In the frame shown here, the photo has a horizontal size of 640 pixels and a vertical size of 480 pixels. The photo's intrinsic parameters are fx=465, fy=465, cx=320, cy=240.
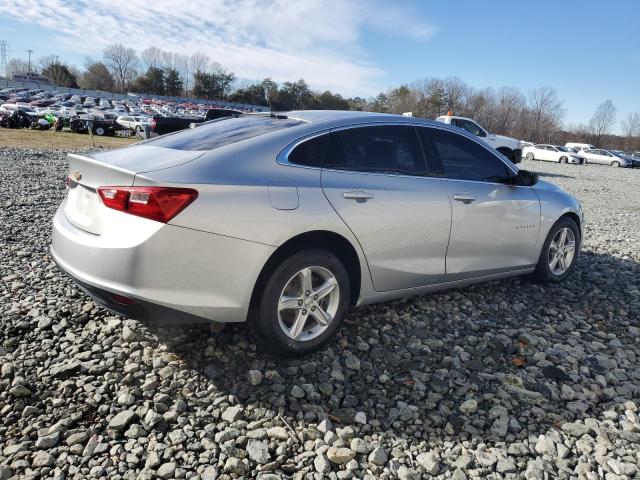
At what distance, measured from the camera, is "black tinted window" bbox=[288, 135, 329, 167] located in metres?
2.94

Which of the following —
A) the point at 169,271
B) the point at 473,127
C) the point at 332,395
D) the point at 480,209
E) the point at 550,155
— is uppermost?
the point at 473,127

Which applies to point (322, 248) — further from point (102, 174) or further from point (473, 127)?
point (473, 127)

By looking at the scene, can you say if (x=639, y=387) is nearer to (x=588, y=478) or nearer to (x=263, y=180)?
(x=588, y=478)

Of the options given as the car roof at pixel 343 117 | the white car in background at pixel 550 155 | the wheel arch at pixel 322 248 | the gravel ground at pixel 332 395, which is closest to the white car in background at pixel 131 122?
the white car in background at pixel 550 155

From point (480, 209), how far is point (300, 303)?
5.91 ft

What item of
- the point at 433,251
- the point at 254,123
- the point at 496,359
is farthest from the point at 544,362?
the point at 254,123

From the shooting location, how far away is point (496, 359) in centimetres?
330

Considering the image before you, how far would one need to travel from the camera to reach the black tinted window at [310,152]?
294 centimetres

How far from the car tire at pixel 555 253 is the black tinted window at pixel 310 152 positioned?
2742mm

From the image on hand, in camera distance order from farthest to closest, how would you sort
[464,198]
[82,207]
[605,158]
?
[605,158] → [464,198] → [82,207]

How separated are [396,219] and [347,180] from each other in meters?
0.47

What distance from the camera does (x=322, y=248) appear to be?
3039 millimetres

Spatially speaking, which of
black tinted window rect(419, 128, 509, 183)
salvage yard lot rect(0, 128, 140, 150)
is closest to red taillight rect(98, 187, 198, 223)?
black tinted window rect(419, 128, 509, 183)

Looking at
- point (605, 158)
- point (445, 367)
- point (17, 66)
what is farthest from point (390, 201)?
point (17, 66)
